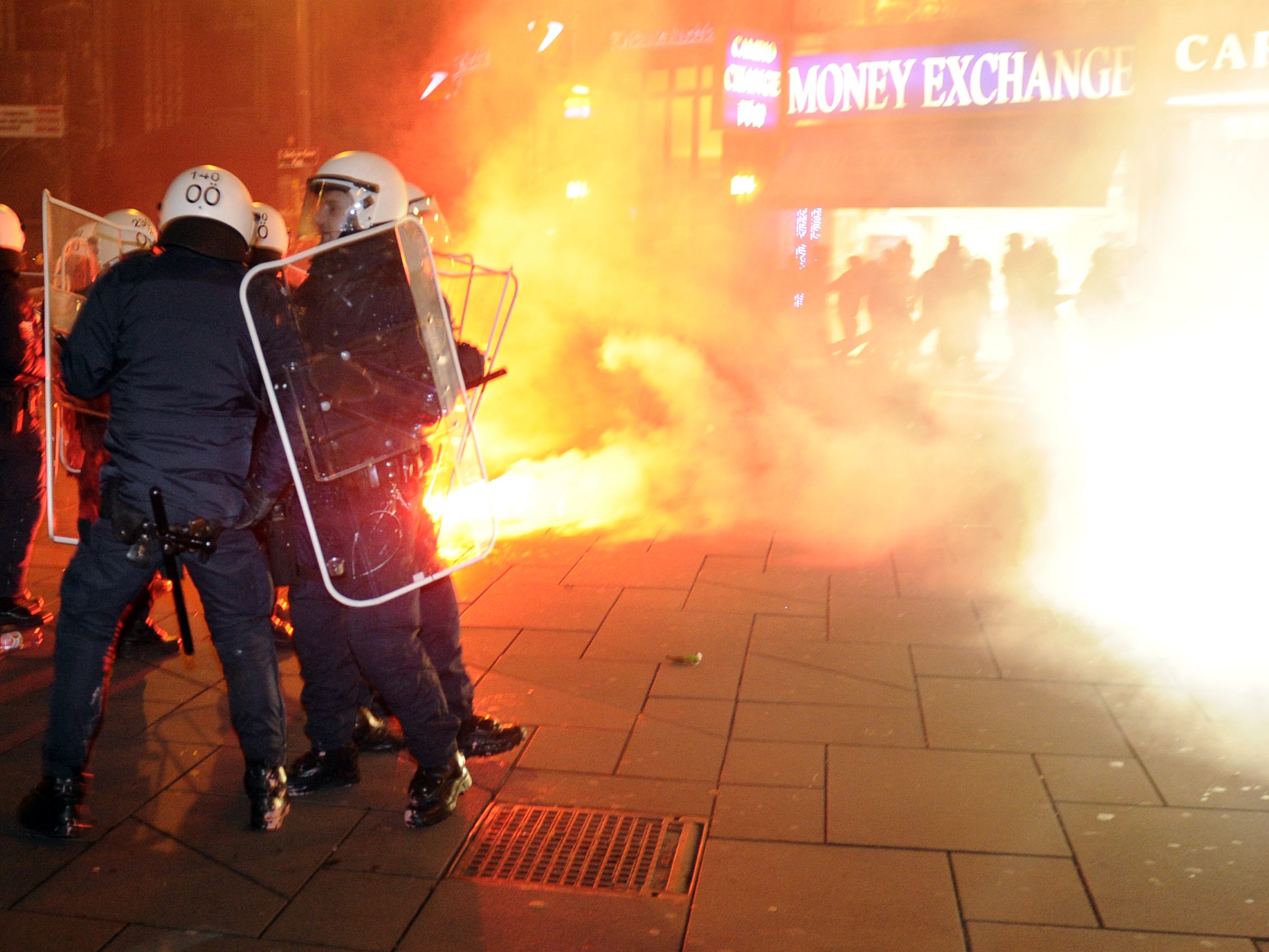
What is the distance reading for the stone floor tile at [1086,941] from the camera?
2.39 meters

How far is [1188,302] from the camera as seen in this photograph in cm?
994

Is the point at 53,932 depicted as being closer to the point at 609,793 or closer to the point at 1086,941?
the point at 609,793

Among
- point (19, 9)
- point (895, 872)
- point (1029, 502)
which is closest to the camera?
point (895, 872)

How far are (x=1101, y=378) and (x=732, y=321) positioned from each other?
316 cm

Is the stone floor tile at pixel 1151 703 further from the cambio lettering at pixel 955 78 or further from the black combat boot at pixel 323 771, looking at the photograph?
the cambio lettering at pixel 955 78

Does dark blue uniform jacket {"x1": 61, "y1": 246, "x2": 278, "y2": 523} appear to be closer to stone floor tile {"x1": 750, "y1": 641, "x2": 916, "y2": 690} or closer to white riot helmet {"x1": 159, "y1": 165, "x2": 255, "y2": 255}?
white riot helmet {"x1": 159, "y1": 165, "x2": 255, "y2": 255}

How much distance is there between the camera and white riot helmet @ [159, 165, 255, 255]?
2.80m

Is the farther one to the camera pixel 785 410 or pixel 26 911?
pixel 785 410

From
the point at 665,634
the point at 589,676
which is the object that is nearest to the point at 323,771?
the point at 589,676

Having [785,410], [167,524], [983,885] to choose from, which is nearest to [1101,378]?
[785,410]

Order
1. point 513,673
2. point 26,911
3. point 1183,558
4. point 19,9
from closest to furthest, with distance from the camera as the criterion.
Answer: point 26,911
point 513,673
point 1183,558
point 19,9

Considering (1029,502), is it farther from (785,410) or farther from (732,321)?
(732,321)

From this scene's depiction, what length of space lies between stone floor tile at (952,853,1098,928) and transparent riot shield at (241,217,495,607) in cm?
149

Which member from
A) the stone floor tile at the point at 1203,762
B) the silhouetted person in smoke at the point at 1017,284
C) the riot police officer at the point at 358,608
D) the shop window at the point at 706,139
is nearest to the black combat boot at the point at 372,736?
the riot police officer at the point at 358,608
